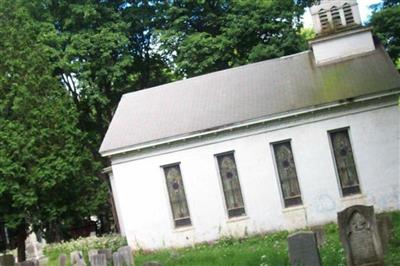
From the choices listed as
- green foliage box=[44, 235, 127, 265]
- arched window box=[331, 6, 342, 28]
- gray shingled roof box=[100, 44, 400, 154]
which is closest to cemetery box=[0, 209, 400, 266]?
green foliage box=[44, 235, 127, 265]

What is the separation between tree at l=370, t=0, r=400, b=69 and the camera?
1100 inches

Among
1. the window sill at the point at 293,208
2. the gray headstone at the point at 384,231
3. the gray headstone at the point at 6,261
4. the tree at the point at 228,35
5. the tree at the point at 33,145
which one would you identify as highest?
the tree at the point at 228,35

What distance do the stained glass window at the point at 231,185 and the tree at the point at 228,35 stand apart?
11.2 metres

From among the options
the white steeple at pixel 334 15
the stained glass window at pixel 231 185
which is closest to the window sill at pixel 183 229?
the stained glass window at pixel 231 185

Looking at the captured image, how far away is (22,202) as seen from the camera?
77.6 ft

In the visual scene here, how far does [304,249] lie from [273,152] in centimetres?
1139

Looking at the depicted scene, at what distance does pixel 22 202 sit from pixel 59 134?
12.1 ft

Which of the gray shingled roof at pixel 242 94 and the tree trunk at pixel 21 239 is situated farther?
the tree trunk at pixel 21 239

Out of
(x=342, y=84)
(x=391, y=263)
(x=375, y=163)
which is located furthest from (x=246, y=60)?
(x=391, y=263)

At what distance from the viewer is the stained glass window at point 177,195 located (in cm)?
2261

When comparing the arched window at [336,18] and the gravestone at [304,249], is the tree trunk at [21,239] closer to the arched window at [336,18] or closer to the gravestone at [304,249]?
the arched window at [336,18]

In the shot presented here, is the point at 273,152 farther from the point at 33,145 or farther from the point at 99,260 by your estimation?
the point at 33,145

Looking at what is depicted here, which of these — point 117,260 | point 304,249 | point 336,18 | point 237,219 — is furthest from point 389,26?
point 304,249

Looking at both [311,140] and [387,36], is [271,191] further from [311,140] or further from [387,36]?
[387,36]
